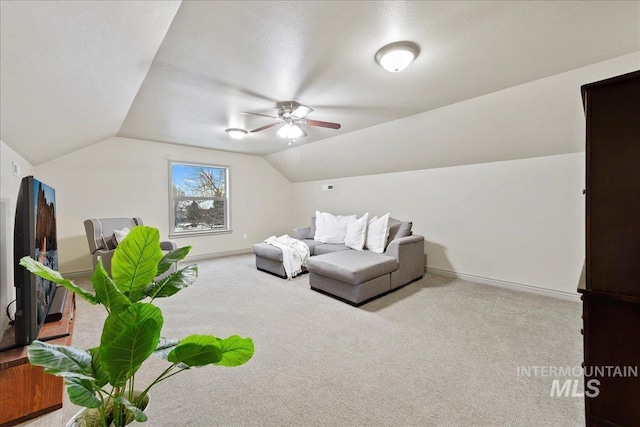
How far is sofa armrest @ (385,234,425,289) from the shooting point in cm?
345

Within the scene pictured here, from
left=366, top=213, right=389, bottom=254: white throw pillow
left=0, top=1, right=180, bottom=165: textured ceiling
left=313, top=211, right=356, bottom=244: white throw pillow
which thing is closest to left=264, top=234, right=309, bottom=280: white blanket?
left=313, top=211, right=356, bottom=244: white throw pillow

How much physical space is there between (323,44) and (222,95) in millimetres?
1375

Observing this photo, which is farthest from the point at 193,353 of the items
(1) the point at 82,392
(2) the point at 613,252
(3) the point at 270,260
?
(3) the point at 270,260

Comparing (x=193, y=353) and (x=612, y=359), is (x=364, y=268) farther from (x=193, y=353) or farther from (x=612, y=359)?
(x=193, y=353)

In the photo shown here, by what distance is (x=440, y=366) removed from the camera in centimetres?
187

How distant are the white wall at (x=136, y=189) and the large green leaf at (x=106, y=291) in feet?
14.5

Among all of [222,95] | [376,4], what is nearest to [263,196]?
[222,95]

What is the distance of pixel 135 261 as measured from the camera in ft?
3.00

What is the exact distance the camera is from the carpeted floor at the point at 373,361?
146 cm

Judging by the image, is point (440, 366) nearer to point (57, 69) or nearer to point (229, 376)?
point (229, 376)

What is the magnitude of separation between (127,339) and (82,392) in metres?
0.20

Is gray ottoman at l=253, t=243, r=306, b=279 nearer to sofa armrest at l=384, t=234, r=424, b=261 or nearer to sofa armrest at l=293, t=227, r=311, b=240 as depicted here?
sofa armrest at l=293, t=227, r=311, b=240

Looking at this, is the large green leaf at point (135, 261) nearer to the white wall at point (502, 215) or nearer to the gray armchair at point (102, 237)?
the gray armchair at point (102, 237)

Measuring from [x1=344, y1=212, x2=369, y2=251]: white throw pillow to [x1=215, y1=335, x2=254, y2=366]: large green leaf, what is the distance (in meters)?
3.41
